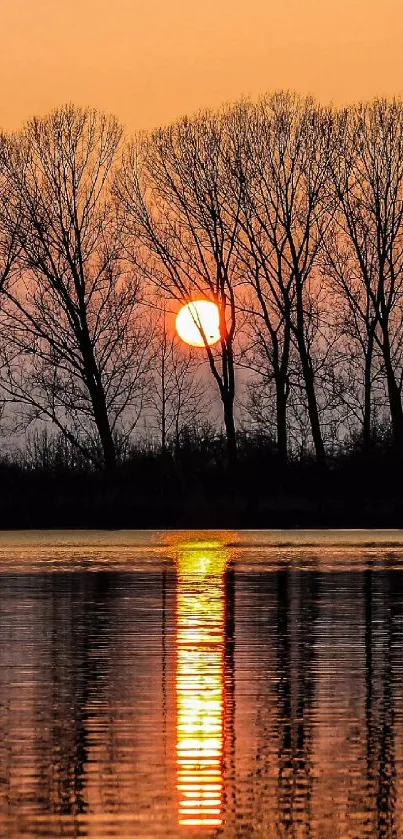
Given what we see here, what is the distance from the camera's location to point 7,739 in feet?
42.5

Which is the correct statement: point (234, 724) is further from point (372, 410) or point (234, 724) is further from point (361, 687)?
point (372, 410)

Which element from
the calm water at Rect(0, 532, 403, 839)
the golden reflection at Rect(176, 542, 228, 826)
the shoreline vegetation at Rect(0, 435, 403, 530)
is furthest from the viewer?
the shoreline vegetation at Rect(0, 435, 403, 530)

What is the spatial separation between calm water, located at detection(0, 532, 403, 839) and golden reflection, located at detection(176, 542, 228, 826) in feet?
0.07

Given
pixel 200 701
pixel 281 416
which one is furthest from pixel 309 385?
pixel 200 701

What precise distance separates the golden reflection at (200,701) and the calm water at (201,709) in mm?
22

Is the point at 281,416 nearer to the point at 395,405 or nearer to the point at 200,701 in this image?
the point at 395,405

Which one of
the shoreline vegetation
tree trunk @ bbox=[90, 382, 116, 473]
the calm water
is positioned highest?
tree trunk @ bbox=[90, 382, 116, 473]

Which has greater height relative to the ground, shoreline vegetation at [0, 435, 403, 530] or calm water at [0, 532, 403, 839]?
shoreline vegetation at [0, 435, 403, 530]

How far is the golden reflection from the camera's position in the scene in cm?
1077

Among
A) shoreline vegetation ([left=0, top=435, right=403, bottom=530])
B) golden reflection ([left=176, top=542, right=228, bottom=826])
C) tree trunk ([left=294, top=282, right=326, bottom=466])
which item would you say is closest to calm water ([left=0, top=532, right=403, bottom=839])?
golden reflection ([left=176, top=542, right=228, bottom=826])

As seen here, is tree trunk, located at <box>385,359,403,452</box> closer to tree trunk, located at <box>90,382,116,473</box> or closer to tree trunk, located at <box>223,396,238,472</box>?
tree trunk, located at <box>223,396,238,472</box>

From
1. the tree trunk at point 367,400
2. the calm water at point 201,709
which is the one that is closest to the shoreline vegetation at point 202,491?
the tree trunk at point 367,400

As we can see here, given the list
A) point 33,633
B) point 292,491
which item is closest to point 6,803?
point 33,633

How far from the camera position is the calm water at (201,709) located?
1040 cm
